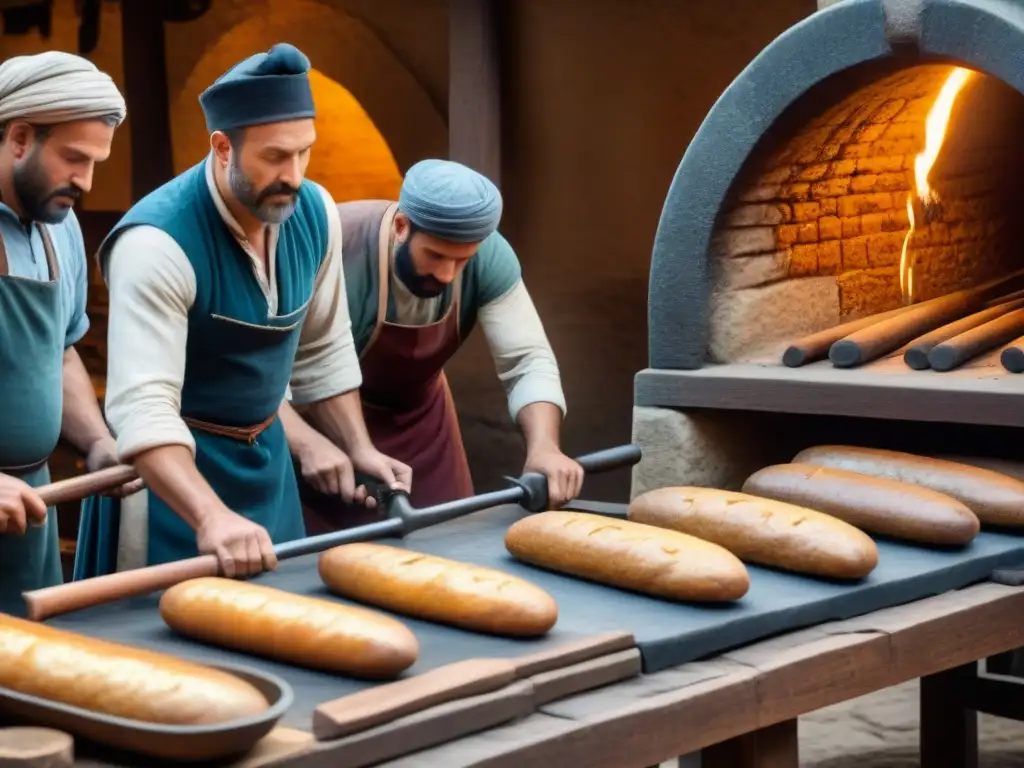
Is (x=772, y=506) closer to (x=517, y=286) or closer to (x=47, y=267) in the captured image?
(x=517, y=286)

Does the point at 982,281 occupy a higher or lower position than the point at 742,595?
higher

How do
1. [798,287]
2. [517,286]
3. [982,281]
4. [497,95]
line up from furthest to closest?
[497,95]
[982,281]
[798,287]
[517,286]

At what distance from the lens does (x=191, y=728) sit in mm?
2150

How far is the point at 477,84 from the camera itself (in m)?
7.18

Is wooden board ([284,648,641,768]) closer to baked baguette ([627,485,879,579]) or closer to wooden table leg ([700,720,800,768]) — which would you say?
wooden table leg ([700,720,800,768])

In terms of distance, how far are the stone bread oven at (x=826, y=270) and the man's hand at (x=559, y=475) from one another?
60 centimetres

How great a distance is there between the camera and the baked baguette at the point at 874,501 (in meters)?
3.51

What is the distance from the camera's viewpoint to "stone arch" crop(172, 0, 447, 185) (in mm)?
7758

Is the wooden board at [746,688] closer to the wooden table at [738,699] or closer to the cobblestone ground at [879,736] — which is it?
the wooden table at [738,699]

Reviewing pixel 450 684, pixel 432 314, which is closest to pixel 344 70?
pixel 432 314

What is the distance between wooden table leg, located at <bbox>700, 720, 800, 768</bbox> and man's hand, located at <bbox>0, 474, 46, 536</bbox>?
4.29ft

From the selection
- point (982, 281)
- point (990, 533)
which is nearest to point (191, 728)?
point (990, 533)

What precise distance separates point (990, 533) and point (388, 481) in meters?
1.37

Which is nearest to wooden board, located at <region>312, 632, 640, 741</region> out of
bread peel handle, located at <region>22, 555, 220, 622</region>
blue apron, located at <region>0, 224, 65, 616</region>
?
bread peel handle, located at <region>22, 555, 220, 622</region>
